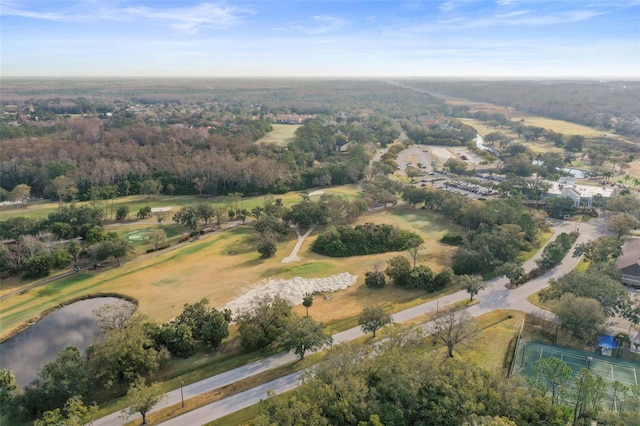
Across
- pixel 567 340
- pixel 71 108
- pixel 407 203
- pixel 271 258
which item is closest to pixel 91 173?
pixel 271 258

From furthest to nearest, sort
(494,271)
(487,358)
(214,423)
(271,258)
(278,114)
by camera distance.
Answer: (278,114)
(271,258)
(494,271)
(487,358)
(214,423)

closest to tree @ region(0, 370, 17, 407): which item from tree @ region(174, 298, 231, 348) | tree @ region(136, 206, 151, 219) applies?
tree @ region(174, 298, 231, 348)

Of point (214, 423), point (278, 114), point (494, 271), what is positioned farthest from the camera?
point (278, 114)

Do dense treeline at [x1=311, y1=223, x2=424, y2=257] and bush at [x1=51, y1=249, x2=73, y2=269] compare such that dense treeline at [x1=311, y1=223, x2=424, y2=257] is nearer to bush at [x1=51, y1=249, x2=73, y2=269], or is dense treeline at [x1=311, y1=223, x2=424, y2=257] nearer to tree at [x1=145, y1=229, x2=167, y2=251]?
tree at [x1=145, y1=229, x2=167, y2=251]

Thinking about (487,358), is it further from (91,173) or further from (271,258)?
(91,173)

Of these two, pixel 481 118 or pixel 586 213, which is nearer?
pixel 586 213
